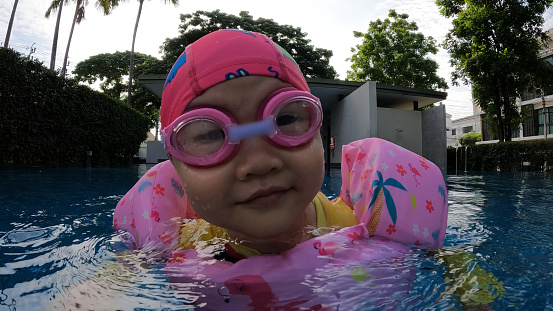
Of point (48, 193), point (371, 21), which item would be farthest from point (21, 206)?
point (371, 21)

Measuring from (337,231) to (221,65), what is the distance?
3.22ft

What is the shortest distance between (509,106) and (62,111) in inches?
902

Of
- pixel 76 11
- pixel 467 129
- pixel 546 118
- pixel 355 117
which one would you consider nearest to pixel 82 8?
pixel 76 11

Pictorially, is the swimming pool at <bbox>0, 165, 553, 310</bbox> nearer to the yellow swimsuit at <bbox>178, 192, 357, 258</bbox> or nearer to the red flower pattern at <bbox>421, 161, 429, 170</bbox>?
the yellow swimsuit at <bbox>178, 192, 357, 258</bbox>

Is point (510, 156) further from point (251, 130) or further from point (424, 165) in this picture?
point (251, 130)

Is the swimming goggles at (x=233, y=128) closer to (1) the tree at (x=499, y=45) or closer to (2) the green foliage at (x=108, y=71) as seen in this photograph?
(1) the tree at (x=499, y=45)

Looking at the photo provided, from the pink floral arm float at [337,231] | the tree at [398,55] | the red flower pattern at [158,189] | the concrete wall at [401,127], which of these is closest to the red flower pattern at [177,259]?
the pink floral arm float at [337,231]

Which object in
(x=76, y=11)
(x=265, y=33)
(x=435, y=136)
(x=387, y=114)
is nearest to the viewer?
(x=435, y=136)

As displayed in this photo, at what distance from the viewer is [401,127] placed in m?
12.6

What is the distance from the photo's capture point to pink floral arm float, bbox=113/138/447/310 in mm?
1351

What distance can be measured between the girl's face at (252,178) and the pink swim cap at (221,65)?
0.13 feet

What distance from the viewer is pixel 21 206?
416cm

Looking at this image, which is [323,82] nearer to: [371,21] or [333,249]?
[333,249]

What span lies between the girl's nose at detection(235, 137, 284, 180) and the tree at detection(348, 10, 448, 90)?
24.4m
